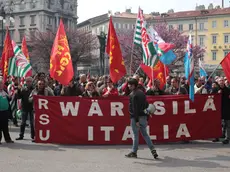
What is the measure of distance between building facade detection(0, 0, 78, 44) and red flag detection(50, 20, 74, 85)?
267 ft

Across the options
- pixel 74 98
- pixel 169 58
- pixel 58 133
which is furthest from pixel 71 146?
pixel 169 58

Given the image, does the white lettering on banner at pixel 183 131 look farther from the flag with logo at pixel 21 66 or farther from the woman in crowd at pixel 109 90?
the flag with logo at pixel 21 66

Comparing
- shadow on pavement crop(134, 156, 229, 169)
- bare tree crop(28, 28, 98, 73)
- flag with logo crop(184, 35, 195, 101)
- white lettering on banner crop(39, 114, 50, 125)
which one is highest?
bare tree crop(28, 28, 98, 73)

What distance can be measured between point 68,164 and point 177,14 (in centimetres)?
7705

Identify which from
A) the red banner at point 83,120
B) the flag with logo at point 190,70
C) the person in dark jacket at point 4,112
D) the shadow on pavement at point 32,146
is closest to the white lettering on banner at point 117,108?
the red banner at point 83,120

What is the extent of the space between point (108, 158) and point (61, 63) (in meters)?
3.65

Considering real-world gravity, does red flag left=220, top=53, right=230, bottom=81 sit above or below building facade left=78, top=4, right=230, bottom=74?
below

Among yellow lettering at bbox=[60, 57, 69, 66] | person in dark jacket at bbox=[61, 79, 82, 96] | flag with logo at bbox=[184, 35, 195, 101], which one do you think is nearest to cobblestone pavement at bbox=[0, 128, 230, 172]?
flag with logo at bbox=[184, 35, 195, 101]

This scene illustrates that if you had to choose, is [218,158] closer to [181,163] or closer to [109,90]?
[181,163]

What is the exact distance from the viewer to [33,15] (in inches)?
3693

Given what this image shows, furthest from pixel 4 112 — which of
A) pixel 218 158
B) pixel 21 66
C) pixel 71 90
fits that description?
pixel 218 158

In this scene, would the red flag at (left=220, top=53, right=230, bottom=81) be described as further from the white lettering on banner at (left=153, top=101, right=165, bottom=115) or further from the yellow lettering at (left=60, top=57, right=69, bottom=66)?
the yellow lettering at (left=60, top=57, right=69, bottom=66)

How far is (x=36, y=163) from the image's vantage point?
8.25m

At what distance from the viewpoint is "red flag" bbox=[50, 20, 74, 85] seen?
11.2 metres
